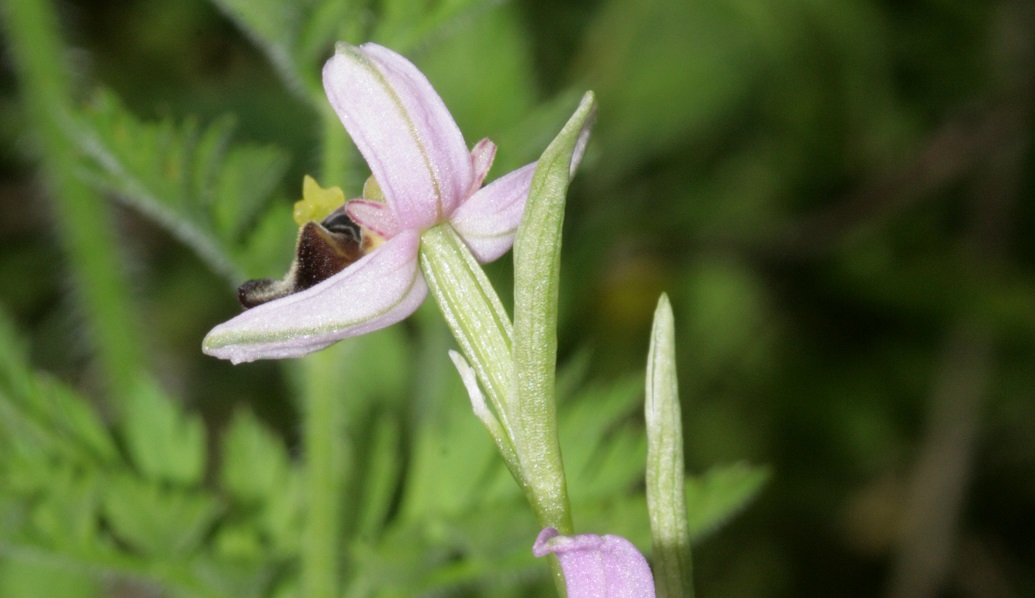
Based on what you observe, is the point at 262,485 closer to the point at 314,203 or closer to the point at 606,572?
the point at 314,203

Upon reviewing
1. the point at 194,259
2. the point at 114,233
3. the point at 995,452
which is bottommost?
the point at 995,452

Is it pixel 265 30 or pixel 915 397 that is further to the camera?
pixel 915 397

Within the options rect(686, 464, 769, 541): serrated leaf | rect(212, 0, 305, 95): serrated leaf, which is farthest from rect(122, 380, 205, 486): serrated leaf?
rect(686, 464, 769, 541): serrated leaf

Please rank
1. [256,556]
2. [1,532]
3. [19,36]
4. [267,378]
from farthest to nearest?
[267,378]
[19,36]
[256,556]
[1,532]

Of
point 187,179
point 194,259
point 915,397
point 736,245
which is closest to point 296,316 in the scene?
point 187,179

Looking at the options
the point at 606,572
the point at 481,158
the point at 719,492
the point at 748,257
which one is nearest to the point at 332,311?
the point at 481,158

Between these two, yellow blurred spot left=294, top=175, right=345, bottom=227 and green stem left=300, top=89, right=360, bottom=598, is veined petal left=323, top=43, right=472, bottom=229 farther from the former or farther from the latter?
green stem left=300, top=89, right=360, bottom=598

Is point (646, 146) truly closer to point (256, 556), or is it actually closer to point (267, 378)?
point (267, 378)
